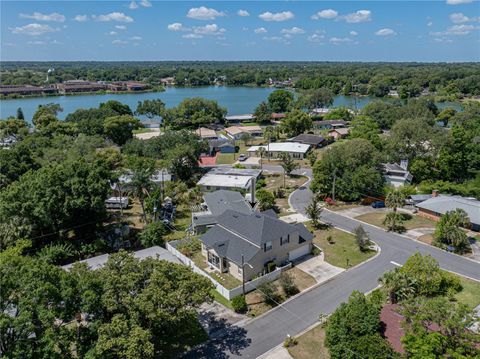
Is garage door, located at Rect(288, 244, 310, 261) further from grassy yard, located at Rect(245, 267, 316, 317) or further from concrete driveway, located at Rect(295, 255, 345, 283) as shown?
grassy yard, located at Rect(245, 267, 316, 317)

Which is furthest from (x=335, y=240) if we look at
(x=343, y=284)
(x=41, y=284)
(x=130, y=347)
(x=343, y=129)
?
(x=343, y=129)

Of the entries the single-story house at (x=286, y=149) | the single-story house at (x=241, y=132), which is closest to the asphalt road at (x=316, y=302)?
the single-story house at (x=286, y=149)

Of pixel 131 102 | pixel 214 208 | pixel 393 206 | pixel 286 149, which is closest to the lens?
pixel 393 206

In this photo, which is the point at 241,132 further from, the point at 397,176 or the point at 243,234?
the point at 243,234

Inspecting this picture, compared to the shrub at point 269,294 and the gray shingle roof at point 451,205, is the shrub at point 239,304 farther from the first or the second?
the gray shingle roof at point 451,205

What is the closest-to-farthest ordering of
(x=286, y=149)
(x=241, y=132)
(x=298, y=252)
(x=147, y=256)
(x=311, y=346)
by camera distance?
(x=311, y=346) → (x=147, y=256) → (x=298, y=252) → (x=286, y=149) → (x=241, y=132)

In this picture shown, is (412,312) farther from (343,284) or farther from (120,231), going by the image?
(120,231)

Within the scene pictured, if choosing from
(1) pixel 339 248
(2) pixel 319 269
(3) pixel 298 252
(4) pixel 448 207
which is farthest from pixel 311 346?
(4) pixel 448 207
